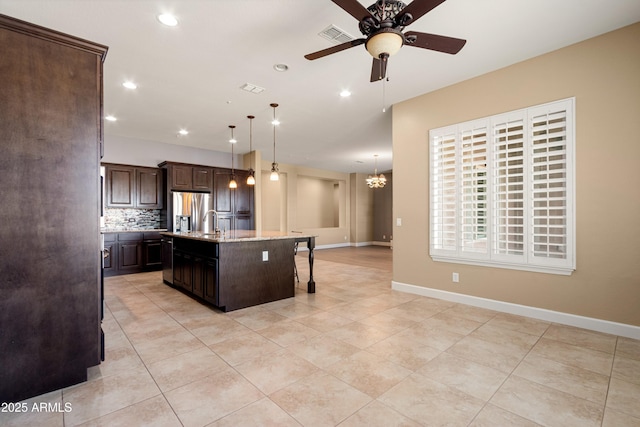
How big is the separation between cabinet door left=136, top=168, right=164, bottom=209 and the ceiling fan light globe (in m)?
6.12

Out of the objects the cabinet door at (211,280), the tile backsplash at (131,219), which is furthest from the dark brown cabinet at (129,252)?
the cabinet door at (211,280)

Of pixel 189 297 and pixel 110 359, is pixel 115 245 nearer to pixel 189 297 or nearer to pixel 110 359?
pixel 189 297

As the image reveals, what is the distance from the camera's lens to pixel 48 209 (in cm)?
199

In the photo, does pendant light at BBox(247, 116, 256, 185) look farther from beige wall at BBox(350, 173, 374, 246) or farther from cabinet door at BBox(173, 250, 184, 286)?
beige wall at BBox(350, 173, 374, 246)

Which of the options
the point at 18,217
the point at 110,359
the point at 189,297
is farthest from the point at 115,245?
the point at 18,217

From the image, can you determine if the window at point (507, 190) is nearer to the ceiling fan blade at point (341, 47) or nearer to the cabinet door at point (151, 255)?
the ceiling fan blade at point (341, 47)

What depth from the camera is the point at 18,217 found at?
1893 mm

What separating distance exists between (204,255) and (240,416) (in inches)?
96.8

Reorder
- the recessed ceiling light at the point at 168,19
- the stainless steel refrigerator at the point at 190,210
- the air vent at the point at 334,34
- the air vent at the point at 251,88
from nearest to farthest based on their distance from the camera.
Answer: the recessed ceiling light at the point at 168,19 < the air vent at the point at 334,34 < the air vent at the point at 251,88 < the stainless steel refrigerator at the point at 190,210

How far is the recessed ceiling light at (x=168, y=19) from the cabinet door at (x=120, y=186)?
177 inches

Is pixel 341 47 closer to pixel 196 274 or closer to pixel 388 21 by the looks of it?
pixel 388 21

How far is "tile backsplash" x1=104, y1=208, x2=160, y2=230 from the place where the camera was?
6.48 meters

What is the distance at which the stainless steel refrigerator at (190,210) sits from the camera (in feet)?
21.8

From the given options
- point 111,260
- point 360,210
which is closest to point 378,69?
point 111,260
